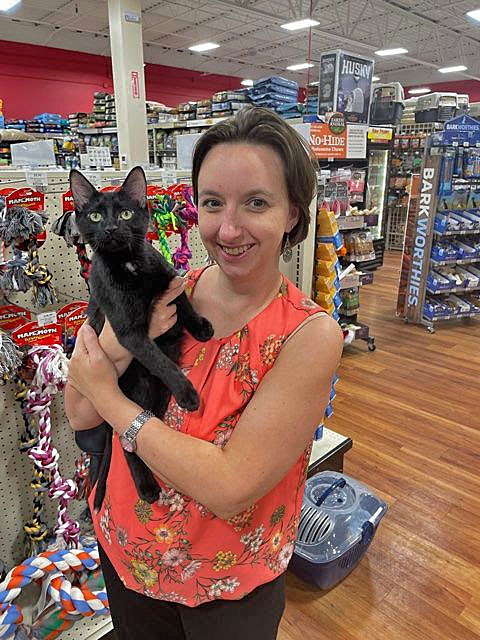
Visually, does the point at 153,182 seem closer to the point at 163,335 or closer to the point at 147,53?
the point at 163,335

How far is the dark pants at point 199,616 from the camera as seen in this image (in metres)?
0.85

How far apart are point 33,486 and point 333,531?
3.72 feet

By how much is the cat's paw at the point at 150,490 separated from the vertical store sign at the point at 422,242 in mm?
4360

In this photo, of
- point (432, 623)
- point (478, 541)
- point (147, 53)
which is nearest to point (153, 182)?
point (432, 623)

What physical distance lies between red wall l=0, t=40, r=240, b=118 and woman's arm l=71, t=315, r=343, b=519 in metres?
11.8

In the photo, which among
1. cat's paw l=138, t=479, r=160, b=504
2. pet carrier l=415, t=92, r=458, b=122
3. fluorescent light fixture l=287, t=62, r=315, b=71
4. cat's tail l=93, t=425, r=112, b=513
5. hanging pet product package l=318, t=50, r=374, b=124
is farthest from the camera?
fluorescent light fixture l=287, t=62, r=315, b=71

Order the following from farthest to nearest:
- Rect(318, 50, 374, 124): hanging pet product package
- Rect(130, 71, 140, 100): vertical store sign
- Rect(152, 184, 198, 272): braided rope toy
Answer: Rect(130, 71, 140, 100): vertical store sign < Rect(318, 50, 374, 124): hanging pet product package < Rect(152, 184, 198, 272): braided rope toy

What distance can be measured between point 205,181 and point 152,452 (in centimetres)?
45

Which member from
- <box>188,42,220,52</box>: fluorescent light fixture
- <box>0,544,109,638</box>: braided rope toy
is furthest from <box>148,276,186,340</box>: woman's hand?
<box>188,42,220,52</box>: fluorescent light fixture

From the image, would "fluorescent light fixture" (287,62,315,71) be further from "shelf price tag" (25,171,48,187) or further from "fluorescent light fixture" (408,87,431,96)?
"shelf price tag" (25,171,48,187)

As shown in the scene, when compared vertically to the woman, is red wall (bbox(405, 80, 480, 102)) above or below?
above

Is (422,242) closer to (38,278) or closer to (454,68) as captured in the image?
(38,278)

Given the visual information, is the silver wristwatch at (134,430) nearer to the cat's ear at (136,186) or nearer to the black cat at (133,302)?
the black cat at (133,302)

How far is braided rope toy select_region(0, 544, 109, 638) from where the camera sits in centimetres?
132
